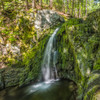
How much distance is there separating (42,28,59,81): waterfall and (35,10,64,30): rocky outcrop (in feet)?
10.0

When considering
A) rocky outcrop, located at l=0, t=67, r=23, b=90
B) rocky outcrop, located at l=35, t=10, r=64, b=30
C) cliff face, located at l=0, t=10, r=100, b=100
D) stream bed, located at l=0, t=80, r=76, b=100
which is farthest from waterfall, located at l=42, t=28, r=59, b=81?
rocky outcrop, located at l=35, t=10, r=64, b=30

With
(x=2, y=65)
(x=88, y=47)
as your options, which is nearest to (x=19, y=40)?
(x=2, y=65)

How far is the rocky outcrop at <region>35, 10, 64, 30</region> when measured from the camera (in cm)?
1166

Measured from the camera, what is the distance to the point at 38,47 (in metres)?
10.5

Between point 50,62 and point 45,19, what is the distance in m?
6.20

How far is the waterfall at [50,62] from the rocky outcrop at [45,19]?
3055 millimetres

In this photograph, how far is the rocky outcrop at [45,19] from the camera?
11.7 meters

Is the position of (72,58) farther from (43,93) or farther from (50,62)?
(43,93)

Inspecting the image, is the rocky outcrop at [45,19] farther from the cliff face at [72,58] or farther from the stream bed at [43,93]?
the stream bed at [43,93]

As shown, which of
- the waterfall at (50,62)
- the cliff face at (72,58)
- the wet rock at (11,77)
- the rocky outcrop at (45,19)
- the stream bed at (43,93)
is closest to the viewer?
the cliff face at (72,58)

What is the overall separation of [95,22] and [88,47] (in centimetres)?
187

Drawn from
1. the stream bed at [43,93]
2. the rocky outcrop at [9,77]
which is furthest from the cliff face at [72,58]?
the stream bed at [43,93]

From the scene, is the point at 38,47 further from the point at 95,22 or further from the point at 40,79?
the point at 95,22

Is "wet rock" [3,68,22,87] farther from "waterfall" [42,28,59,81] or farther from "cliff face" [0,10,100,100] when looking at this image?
"waterfall" [42,28,59,81]
